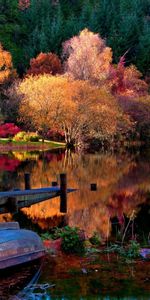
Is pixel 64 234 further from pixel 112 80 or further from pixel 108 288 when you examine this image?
pixel 112 80

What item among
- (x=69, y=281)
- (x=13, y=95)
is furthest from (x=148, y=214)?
(x=13, y=95)

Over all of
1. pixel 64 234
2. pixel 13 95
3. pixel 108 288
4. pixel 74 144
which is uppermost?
pixel 13 95

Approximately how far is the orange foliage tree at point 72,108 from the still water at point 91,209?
27.0ft

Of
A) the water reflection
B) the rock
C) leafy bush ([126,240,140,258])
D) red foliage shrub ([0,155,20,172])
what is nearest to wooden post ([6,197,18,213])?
the water reflection

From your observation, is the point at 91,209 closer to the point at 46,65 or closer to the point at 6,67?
the point at 6,67

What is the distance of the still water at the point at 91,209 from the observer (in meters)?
11.7

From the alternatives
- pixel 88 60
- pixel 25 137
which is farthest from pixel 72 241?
pixel 88 60

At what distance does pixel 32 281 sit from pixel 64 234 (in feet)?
7.69

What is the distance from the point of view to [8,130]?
180 ft

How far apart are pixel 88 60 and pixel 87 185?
37.7 metres

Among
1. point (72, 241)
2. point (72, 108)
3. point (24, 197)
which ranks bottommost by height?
point (72, 241)

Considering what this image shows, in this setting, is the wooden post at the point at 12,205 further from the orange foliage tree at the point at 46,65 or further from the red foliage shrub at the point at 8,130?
the orange foliage tree at the point at 46,65

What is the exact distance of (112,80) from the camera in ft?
217

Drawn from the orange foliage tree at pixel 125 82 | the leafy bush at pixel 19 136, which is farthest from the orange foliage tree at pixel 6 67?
the leafy bush at pixel 19 136
